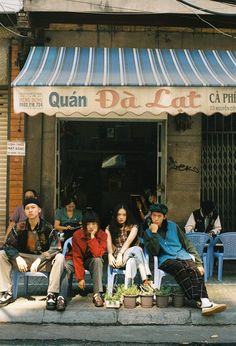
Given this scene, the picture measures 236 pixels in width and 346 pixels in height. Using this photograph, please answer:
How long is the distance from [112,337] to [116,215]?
7.03 feet

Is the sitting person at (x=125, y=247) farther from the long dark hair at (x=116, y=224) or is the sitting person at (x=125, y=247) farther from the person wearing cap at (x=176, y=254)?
the person wearing cap at (x=176, y=254)

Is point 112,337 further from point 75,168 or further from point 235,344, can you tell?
point 75,168

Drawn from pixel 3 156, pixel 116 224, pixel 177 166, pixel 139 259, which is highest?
pixel 3 156

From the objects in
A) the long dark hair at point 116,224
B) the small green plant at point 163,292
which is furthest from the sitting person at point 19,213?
the small green plant at point 163,292

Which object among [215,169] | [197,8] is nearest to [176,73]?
[197,8]

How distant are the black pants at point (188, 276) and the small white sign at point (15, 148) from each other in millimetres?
3985

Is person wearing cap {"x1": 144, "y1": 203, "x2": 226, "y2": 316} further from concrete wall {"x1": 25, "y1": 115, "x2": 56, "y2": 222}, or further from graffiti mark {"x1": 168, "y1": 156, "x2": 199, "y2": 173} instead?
concrete wall {"x1": 25, "y1": 115, "x2": 56, "y2": 222}

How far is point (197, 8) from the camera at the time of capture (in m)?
9.38

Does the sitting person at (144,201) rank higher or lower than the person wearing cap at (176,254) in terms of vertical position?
higher

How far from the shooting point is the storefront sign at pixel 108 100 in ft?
24.2

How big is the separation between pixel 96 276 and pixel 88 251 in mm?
405

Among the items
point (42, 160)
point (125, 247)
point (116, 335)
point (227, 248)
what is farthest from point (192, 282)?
point (42, 160)

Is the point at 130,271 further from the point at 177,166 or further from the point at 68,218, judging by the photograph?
the point at 177,166

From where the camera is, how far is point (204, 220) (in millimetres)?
9141
